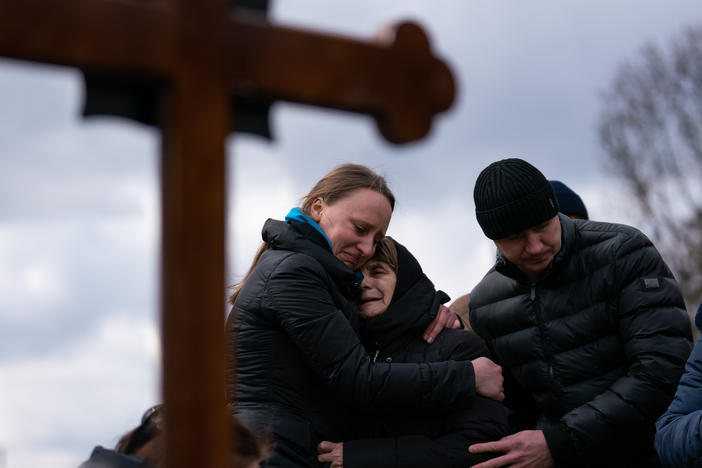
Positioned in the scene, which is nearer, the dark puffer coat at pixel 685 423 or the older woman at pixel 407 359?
the dark puffer coat at pixel 685 423

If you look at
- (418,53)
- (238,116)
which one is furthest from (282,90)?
(418,53)

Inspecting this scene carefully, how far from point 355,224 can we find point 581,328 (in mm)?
872

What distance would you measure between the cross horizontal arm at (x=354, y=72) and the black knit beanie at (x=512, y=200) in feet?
4.40

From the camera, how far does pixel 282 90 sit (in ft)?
4.96

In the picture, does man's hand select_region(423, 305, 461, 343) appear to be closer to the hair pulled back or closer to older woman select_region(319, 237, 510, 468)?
older woman select_region(319, 237, 510, 468)

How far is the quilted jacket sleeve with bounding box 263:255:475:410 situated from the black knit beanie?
0.62 metres

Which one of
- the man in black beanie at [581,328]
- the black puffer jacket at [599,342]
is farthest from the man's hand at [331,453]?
the black puffer jacket at [599,342]

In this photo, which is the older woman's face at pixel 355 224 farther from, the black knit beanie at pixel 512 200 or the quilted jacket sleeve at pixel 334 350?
the black knit beanie at pixel 512 200

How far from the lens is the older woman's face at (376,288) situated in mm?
2930

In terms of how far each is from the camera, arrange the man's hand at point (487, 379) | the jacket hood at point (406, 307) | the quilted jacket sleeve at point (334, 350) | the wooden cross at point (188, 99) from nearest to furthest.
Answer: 1. the wooden cross at point (188, 99)
2. the quilted jacket sleeve at point (334, 350)
3. the man's hand at point (487, 379)
4. the jacket hood at point (406, 307)

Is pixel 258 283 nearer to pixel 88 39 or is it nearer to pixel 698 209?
pixel 88 39

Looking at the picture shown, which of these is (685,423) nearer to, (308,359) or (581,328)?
(581,328)

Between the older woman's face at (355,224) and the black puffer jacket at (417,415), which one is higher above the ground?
the older woman's face at (355,224)

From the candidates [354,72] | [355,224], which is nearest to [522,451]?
[355,224]
